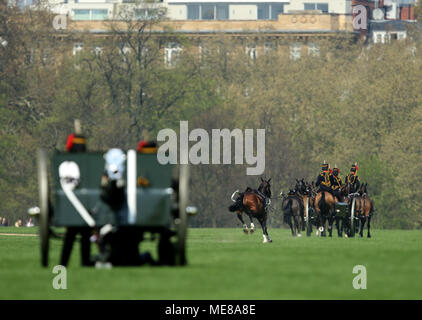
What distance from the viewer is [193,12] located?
16525 cm

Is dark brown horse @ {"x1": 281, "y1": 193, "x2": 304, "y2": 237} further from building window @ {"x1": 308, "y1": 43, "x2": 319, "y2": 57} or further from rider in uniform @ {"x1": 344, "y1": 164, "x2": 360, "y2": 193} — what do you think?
building window @ {"x1": 308, "y1": 43, "x2": 319, "y2": 57}

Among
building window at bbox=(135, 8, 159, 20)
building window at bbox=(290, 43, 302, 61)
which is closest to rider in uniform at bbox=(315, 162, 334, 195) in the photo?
building window at bbox=(135, 8, 159, 20)

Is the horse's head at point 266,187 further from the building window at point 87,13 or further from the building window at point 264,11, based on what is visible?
the building window at point 264,11

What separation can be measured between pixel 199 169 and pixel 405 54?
1798cm

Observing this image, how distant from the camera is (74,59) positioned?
96.1 metres

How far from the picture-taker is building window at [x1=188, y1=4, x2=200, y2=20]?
164613 millimetres

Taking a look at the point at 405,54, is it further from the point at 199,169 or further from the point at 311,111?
the point at 199,169

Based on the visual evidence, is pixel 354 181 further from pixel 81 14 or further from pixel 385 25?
pixel 81 14

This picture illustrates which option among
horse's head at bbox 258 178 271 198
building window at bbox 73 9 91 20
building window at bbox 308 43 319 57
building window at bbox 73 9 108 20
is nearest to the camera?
horse's head at bbox 258 178 271 198

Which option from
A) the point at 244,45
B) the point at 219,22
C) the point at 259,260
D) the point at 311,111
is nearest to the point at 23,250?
the point at 259,260

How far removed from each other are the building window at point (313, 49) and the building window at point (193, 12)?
1322 inches

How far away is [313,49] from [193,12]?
1636 inches

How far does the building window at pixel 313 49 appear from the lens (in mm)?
119488

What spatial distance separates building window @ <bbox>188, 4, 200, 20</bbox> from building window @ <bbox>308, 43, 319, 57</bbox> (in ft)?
110
